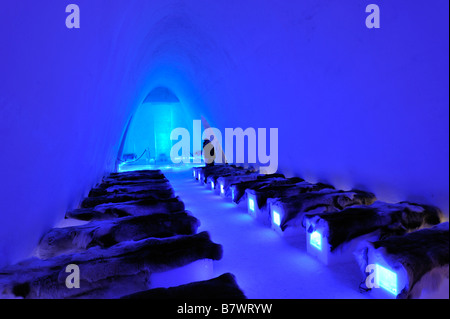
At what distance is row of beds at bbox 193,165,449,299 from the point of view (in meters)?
Answer: 1.78

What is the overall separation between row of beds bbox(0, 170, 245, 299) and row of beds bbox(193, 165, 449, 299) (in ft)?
3.56

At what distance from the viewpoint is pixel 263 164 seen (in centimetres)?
678

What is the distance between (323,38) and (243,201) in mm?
2940

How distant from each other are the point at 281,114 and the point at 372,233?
3.08 m

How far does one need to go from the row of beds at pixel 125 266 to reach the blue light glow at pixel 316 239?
1089 mm

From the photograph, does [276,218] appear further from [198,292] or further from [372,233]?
[198,292]

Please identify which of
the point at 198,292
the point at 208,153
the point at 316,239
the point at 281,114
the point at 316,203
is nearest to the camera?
the point at 198,292

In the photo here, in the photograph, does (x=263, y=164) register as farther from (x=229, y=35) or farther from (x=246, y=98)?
(x=229, y=35)

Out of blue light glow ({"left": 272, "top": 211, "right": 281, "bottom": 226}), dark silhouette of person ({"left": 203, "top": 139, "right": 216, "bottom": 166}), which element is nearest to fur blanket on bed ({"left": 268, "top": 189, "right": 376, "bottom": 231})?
blue light glow ({"left": 272, "top": 211, "right": 281, "bottom": 226})

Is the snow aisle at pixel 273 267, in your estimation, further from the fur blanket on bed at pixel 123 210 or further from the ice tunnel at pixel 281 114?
the fur blanket on bed at pixel 123 210

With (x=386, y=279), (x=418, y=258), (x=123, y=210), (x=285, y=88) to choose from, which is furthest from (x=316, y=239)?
(x=285, y=88)

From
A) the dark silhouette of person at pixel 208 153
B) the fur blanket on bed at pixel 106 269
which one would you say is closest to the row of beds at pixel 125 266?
the fur blanket on bed at pixel 106 269

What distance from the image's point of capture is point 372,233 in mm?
2619

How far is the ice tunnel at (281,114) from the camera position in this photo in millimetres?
1935
